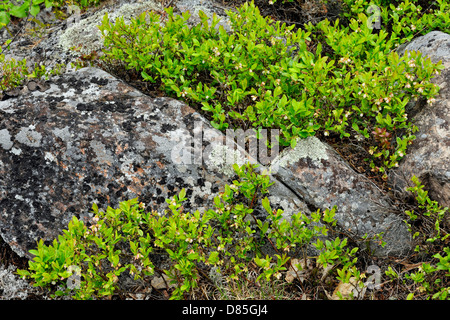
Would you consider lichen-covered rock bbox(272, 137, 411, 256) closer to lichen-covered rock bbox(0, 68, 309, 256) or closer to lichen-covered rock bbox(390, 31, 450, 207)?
lichen-covered rock bbox(0, 68, 309, 256)

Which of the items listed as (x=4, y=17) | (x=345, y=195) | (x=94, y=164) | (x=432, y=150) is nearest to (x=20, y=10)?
(x=4, y=17)

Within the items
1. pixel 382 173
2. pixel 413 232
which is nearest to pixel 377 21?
pixel 382 173

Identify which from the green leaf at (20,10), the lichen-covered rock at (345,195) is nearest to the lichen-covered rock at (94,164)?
the lichen-covered rock at (345,195)

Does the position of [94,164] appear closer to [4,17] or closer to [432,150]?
[432,150]

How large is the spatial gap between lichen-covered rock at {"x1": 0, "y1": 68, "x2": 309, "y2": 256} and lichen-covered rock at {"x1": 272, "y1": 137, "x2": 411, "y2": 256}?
0.18 metres

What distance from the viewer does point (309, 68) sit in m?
3.83

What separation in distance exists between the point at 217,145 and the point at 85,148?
129 centimetres

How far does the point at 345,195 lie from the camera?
3555 mm

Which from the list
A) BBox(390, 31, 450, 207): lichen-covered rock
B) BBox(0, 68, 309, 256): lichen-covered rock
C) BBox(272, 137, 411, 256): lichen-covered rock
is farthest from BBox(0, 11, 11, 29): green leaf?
BBox(390, 31, 450, 207): lichen-covered rock

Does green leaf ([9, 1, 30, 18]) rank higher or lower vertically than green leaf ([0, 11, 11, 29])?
higher

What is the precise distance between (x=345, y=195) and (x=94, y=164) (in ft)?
8.03

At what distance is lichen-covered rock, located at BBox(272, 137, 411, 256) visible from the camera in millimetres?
3514

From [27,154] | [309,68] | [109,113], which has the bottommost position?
[27,154]
